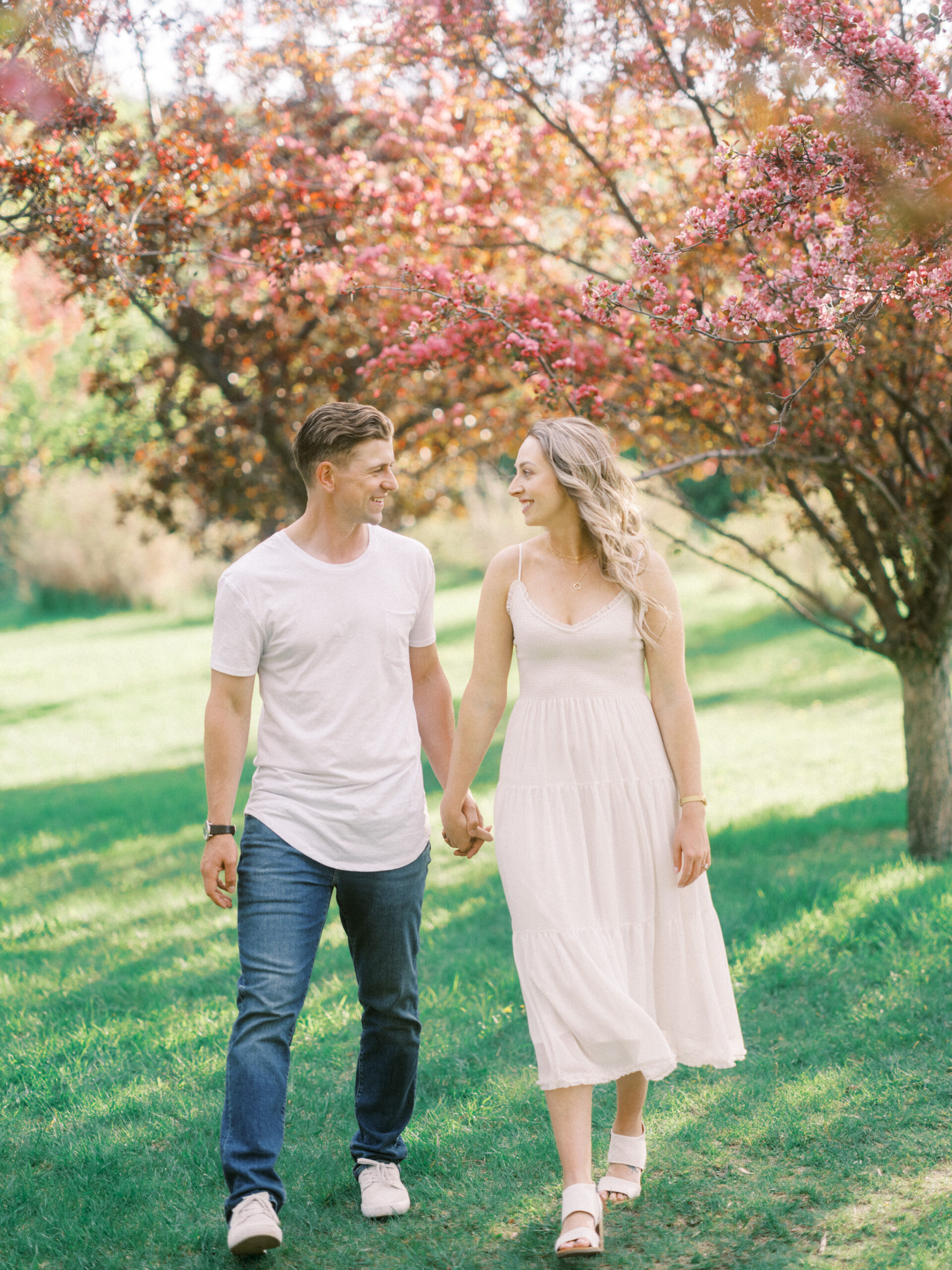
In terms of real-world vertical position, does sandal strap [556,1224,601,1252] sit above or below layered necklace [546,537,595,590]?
below

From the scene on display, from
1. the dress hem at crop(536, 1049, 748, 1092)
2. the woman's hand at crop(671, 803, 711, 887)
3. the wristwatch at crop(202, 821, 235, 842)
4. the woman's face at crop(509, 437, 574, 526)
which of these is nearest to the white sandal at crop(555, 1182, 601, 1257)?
the dress hem at crop(536, 1049, 748, 1092)

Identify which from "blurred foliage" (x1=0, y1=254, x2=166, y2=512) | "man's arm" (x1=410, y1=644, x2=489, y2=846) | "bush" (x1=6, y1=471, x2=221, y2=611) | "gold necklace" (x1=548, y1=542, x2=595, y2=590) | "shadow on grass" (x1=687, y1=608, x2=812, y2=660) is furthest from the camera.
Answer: "bush" (x1=6, y1=471, x2=221, y2=611)

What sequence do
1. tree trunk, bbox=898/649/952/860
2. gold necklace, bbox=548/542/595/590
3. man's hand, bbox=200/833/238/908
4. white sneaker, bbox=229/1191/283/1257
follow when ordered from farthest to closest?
tree trunk, bbox=898/649/952/860, gold necklace, bbox=548/542/595/590, man's hand, bbox=200/833/238/908, white sneaker, bbox=229/1191/283/1257

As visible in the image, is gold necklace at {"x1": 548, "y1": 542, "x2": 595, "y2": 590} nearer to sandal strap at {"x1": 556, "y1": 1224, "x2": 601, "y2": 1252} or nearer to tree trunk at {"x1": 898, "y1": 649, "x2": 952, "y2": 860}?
sandal strap at {"x1": 556, "y1": 1224, "x2": 601, "y2": 1252}

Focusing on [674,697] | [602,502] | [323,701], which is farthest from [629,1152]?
[602,502]

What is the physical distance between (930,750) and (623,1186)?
3.68 m

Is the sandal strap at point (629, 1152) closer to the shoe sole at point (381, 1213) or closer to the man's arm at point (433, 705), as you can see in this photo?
the shoe sole at point (381, 1213)

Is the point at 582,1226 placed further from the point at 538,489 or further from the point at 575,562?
the point at 538,489

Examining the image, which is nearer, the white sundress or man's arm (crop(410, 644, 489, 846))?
the white sundress

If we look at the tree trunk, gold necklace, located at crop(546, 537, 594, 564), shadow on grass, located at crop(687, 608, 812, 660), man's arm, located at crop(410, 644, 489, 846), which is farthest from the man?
shadow on grass, located at crop(687, 608, 812, 660)

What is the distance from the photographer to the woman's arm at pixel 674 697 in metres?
3.15

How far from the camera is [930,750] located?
626 centimetres

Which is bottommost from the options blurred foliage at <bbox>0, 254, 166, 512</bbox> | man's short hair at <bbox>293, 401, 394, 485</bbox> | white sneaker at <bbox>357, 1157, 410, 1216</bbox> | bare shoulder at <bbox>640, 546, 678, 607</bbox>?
white sneaker at <bbox>357, 1157, 410, 1216</bbox>

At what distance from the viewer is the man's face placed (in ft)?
10.5
